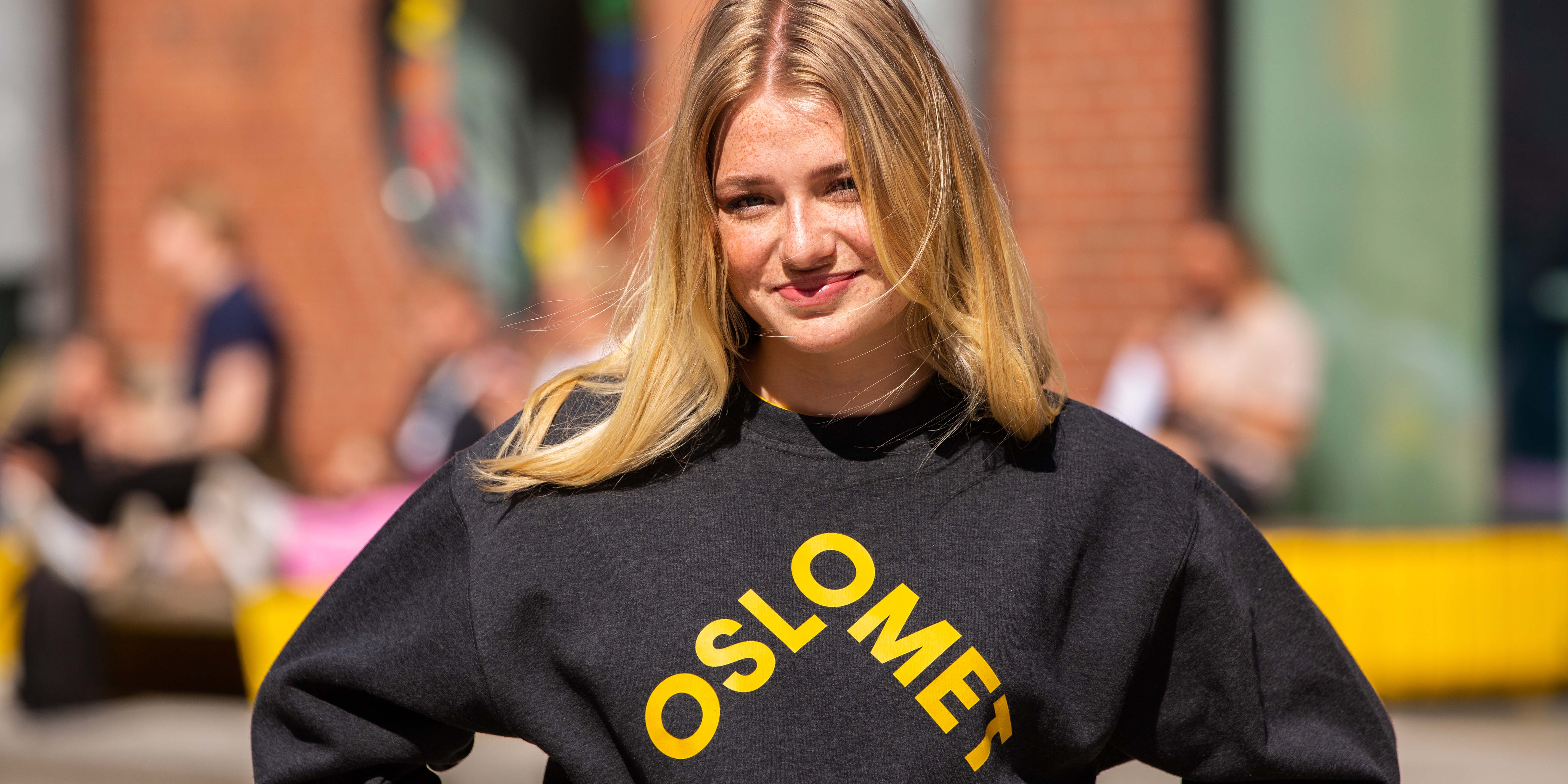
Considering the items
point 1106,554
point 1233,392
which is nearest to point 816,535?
point 1106,554

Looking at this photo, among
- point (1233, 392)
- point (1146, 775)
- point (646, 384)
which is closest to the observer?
point (646, 384)

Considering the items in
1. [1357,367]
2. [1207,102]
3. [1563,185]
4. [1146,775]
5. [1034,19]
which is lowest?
[1146,775]

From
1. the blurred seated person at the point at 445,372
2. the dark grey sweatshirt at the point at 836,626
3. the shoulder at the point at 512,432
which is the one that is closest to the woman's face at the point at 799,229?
the dark grey sweatshirt at the point at 836,626

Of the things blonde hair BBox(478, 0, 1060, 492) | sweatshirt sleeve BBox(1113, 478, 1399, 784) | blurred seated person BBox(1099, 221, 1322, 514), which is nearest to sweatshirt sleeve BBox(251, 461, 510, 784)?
blonde hair BBox(478, 0, 1060, 492)

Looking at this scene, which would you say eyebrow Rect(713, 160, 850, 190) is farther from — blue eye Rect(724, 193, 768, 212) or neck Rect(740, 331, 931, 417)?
neck Rect(740, 331, 931, 417)

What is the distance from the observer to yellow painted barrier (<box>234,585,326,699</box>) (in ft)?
18.4

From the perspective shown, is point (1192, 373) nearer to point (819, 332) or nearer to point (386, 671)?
point (819, 332)

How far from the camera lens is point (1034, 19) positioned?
704 centimetres

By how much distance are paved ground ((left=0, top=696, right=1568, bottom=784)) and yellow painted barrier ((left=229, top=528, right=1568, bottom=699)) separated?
0.16 meters

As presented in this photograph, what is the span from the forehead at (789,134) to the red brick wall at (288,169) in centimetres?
708

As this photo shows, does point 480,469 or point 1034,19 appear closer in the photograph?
point 480,469

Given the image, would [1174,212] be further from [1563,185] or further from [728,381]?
[728,381]

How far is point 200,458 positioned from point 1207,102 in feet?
16.6

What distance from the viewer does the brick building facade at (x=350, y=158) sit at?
6.93 meters
